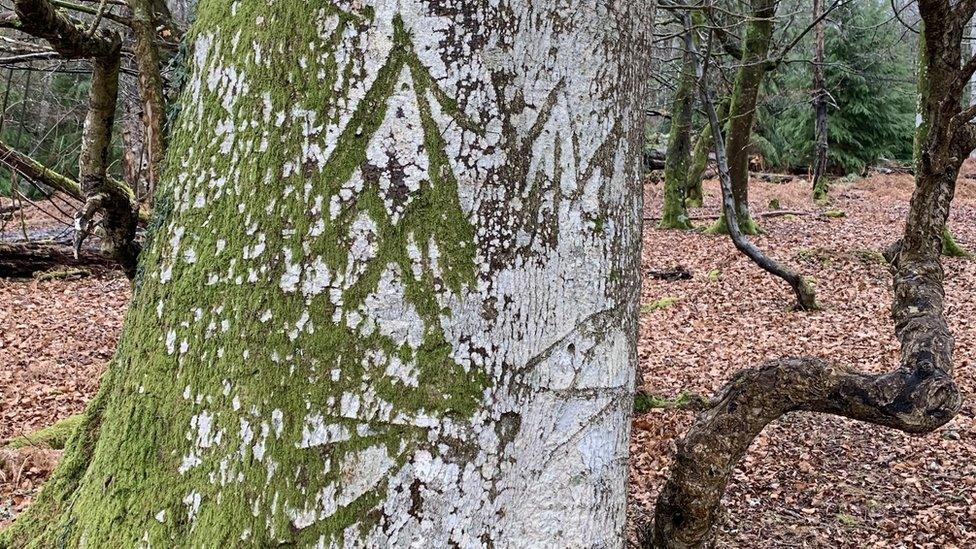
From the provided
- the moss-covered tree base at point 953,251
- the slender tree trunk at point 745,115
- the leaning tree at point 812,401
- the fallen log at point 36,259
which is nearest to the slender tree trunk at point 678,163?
the slender tree trunk at point 745,115

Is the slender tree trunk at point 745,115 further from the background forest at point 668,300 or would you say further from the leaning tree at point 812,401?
the leaning tree at point 812,401

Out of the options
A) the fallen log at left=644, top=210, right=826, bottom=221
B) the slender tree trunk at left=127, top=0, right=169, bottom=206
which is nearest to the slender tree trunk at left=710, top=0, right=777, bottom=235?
the fallen log at left=644, top=210, right=826, bottom=221

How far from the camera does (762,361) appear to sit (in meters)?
7.33

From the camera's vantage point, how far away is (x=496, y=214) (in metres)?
1.25

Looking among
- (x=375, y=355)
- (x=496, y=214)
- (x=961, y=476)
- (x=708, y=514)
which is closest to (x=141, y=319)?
(x=375, y=355)

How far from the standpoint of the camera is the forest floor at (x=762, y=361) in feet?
14.0

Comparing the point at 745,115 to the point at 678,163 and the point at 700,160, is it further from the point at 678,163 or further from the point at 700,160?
the point at 700,160

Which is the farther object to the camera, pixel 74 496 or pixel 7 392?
pixel 7 392

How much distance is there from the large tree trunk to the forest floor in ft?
10.9

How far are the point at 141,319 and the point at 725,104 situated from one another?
16506 millimetres

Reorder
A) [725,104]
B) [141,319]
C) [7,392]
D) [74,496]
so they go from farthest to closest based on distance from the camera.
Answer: [725,104] < [7,392] < [74,496] < [141,319]

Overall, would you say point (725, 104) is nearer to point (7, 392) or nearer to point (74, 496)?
point (7, 392)

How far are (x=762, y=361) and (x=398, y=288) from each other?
6960 mm

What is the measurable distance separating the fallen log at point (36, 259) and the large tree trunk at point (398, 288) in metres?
10.5
